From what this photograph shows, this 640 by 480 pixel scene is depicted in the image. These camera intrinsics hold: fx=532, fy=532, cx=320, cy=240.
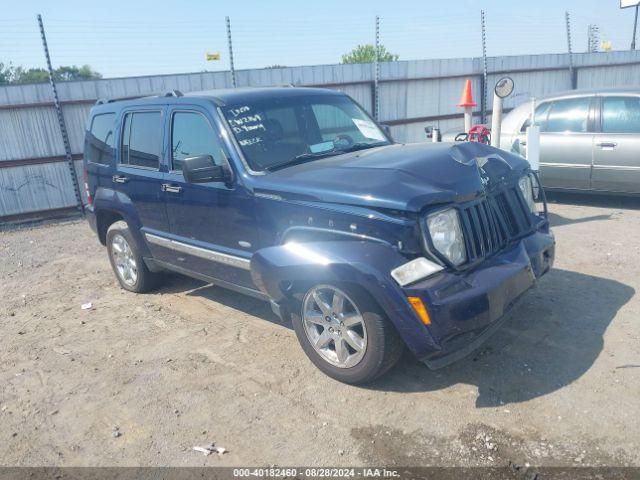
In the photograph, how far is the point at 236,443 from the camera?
10.1ft

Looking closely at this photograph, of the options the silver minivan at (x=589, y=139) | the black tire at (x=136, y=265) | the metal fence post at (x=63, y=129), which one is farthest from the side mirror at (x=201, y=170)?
the metal fence post at (x=63, y=129)

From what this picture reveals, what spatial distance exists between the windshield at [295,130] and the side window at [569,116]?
431 cm

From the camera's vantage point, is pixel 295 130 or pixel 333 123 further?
pixel 333 123

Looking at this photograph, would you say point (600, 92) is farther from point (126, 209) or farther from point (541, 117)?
point (126, 209)

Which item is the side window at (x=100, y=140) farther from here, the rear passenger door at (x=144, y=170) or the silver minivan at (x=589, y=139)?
the silver minivan at (x=589, y=139)

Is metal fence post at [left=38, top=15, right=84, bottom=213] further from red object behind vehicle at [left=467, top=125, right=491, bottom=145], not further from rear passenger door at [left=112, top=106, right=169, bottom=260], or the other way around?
red object behind vehicle at [left=467, top=125, right=491, bottom=145]

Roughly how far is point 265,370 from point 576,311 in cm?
259

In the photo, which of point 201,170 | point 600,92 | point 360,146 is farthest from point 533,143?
point 201,170

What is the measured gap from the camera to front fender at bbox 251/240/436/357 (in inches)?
119

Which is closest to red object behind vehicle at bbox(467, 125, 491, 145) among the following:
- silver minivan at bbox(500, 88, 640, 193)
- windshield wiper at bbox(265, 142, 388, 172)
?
silver minivan at bbox(500, 88, 640, 193)

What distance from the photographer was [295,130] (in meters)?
4.32

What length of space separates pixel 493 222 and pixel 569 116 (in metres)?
5.26

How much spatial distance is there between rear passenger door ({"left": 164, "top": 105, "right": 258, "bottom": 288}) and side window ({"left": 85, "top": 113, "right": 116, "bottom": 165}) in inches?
46.4

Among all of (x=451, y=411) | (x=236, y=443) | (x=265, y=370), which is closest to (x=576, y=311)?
(x=451, y=411)
